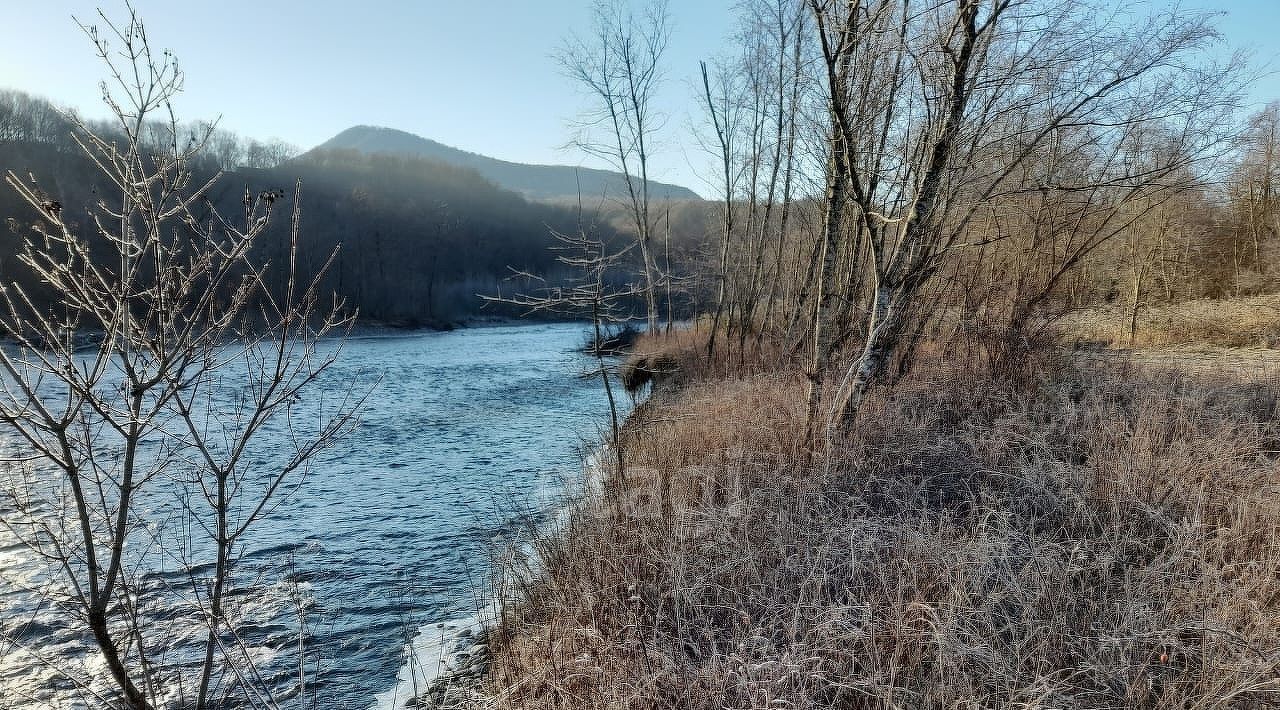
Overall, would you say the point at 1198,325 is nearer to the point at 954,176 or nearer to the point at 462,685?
the point at 954,176

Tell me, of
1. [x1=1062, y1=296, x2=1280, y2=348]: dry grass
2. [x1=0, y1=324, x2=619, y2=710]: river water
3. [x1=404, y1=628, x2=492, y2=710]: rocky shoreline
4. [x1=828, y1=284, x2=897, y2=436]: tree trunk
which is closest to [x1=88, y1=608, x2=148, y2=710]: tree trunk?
[x1=0, y1=324, x2=619, y2=710]: river water

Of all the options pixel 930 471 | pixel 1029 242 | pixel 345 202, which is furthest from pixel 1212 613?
pixel 345 202

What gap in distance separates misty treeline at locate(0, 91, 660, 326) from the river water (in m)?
3.59

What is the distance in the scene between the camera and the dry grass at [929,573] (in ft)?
9.77

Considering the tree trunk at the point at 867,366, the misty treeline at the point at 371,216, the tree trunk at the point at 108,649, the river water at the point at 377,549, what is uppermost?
the misty treeline at the point at 371,216

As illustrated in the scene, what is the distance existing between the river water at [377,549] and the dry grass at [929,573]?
3.50ft

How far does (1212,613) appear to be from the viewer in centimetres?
330

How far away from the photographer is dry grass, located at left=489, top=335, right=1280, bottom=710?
9.77 feet

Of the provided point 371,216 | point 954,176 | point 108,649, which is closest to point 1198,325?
point 954,176

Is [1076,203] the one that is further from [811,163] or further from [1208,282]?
[1208,282]

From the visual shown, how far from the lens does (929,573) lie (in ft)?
12.0

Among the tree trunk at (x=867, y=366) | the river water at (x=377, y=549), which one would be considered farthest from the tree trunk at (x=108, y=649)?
the tree trunk at (x=867, y=366)

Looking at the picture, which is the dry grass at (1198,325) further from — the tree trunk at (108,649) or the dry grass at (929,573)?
the tree trunk at (108,649)

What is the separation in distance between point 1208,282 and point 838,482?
74.3 ft
